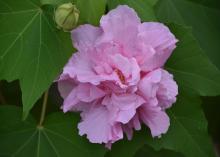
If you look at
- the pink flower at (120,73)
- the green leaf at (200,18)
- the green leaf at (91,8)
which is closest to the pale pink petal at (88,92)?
the pink flower at (120,73)

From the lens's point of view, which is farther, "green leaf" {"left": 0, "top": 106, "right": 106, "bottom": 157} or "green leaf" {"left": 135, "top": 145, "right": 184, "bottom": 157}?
"green leaf" {"left": 135, "top": 145, "right": 184, "bottom": 157}

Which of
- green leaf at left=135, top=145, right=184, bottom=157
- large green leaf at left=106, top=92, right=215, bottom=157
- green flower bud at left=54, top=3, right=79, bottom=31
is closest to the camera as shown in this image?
green flower bud at left=54, top=3, right=79, bottom=31

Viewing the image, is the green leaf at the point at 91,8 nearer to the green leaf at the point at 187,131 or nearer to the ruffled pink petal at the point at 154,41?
the ruffled pink petal at the point at 154,41

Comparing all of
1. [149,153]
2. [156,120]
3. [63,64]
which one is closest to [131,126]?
[156,120]

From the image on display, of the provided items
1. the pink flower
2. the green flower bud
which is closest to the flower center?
the pink flower

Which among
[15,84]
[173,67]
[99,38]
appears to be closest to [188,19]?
[173,67]

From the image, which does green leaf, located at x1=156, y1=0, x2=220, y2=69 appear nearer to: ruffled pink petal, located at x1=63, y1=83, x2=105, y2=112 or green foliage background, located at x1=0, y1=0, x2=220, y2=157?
green foliage background, located at x1=0, y1=0, x2=220, y2=157
